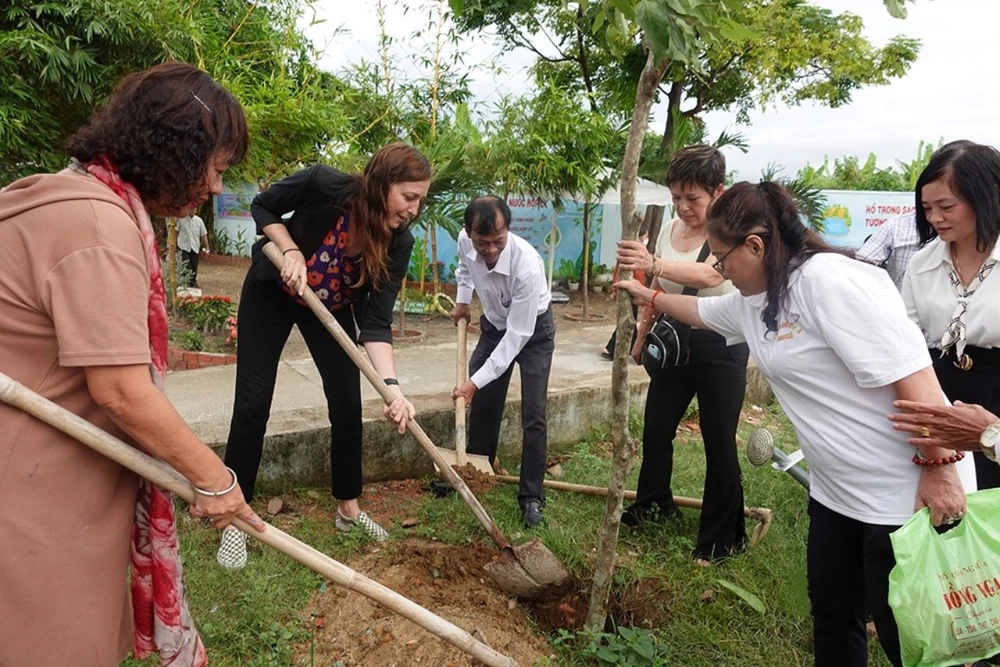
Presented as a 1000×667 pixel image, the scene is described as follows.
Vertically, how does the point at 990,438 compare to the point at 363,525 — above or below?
above

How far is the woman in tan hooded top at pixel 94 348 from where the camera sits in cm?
125

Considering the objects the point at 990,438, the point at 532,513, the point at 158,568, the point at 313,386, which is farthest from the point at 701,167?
the point at 313,386

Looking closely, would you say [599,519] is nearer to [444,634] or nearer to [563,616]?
[563,616]

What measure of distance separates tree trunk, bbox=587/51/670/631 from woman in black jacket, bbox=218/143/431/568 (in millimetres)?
906

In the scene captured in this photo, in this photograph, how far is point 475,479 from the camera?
352cm

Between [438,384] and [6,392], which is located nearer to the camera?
[6,392]

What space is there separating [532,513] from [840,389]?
2.02 meters

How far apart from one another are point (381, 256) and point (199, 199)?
4.29ft

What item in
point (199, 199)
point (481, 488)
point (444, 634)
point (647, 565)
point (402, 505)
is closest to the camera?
point (199, 199)

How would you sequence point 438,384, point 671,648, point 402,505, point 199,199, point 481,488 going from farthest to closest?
point 438,384 < point 402,505 < point 481,488 < point 671,648 < point 199,199

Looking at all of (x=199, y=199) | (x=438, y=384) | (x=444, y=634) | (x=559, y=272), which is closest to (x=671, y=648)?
(x=444, y=634)

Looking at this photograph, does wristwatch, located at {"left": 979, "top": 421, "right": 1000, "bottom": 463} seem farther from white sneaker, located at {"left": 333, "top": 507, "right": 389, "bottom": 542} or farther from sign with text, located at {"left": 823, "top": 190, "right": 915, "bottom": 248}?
sign with text, located at {"left": 823, "top": 190, "right": 915, "bottom": 248}

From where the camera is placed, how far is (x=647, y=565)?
308cm

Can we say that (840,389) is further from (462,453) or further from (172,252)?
(172,252)
